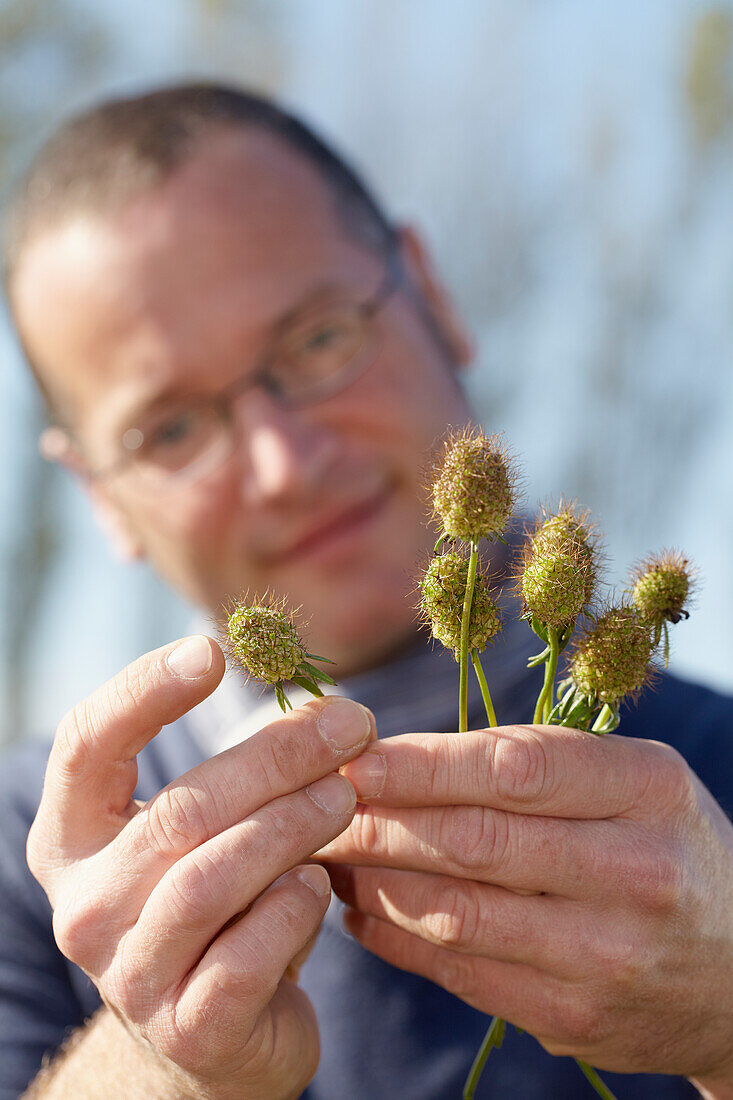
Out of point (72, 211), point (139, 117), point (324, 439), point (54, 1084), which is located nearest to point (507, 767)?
point (54, 1084)

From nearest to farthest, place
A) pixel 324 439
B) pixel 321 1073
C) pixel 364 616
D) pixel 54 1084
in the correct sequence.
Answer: pixel 54 1084
pixel 321 1073
pixel 324 439
pixel 364 616

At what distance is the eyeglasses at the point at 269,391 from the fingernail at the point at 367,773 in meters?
1.71

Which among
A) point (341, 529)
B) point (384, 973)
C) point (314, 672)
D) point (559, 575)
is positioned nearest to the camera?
point (559, 575)

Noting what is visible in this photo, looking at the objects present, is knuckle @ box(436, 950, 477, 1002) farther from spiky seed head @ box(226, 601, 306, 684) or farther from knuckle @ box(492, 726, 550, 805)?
spiky seed head @ box(226, 601, 306, 684)

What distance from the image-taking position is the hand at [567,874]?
4.31 ft

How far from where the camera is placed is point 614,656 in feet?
3.84

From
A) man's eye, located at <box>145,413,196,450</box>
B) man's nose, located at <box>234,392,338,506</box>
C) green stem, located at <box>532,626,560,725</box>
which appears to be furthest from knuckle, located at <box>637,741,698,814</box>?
man's eye, located at <box>145,413,196,450</box>

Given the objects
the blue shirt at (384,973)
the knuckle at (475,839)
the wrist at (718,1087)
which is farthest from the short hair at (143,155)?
the wrist at (718,1087)

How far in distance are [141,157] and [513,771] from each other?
2731 millimetres

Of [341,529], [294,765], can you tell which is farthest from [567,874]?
[341,529]

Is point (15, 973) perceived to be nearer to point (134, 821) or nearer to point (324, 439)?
point (134, 821)

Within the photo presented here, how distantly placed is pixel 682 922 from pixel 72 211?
9.83 feet

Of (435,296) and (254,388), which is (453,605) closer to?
(254,388)

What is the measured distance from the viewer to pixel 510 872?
4.33 feet
